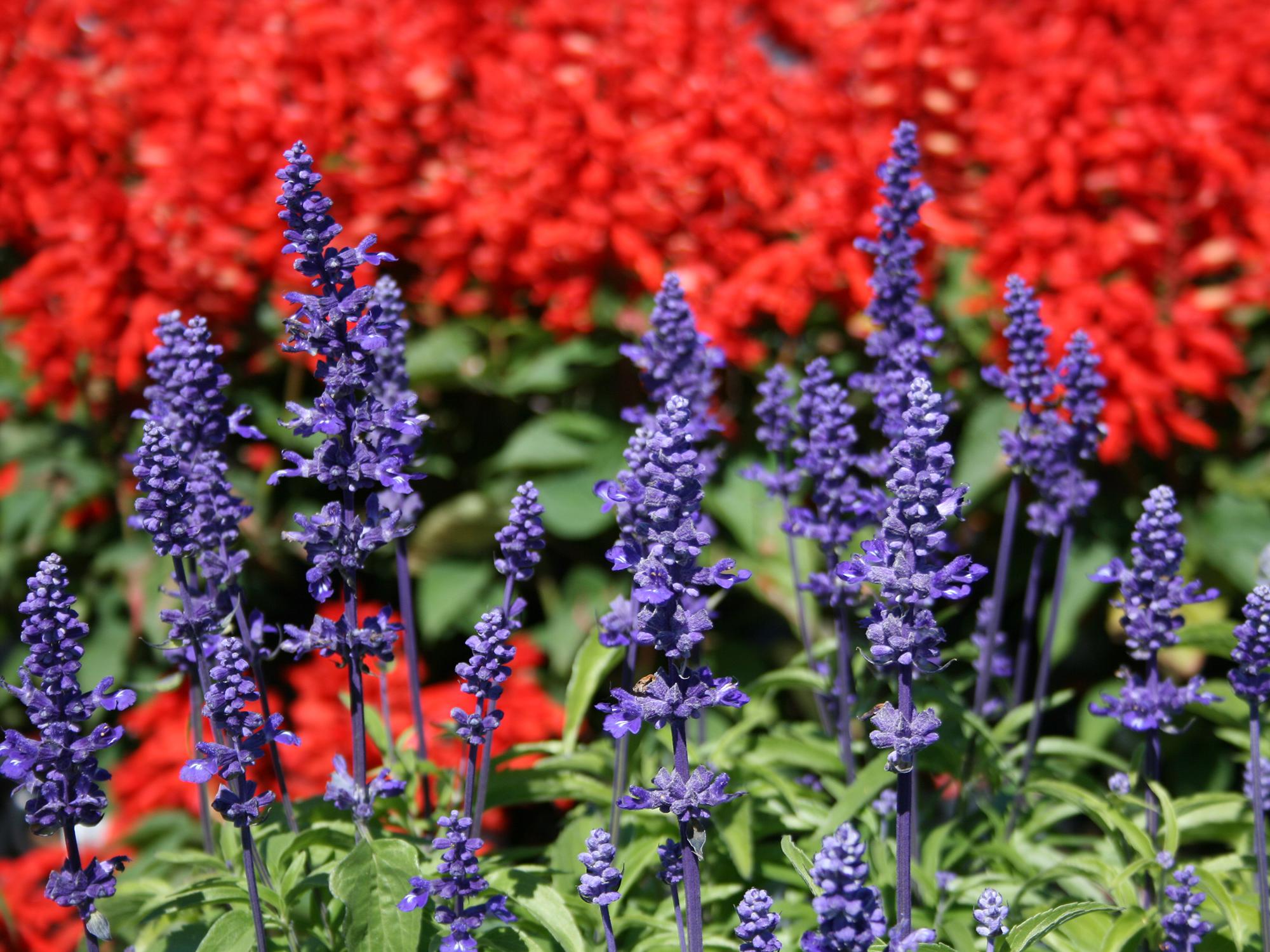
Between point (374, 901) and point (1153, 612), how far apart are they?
1382 mm

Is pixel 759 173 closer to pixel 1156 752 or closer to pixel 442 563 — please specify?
pixel 442 563

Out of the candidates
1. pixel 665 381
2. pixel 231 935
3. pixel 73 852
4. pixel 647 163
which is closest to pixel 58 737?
pixel 73 852

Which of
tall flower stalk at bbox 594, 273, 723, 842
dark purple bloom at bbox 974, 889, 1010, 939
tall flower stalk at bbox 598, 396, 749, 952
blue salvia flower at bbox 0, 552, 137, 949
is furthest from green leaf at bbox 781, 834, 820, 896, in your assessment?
blue salvia flower at bbox 0, 552, 137, 949

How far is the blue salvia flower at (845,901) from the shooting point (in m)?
1.39

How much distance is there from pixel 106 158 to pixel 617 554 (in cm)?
407

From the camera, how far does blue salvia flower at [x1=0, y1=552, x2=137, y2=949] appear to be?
1644 millimetres

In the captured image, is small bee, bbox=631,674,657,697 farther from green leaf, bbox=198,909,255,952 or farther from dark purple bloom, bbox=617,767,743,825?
green leaf, bbox=198,909,255,952

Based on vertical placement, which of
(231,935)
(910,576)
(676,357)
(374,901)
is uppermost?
(676,357)

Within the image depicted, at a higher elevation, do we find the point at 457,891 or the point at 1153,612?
the point at 1153,612

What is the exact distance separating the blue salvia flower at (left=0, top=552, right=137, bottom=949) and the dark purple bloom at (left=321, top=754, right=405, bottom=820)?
1.19 feet

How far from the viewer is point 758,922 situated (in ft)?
5.12

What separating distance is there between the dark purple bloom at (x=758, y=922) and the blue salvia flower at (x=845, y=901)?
0.34 ft

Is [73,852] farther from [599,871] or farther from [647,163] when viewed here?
[647,163]

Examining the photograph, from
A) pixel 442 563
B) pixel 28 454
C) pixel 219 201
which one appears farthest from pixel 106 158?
pixel 442 563
